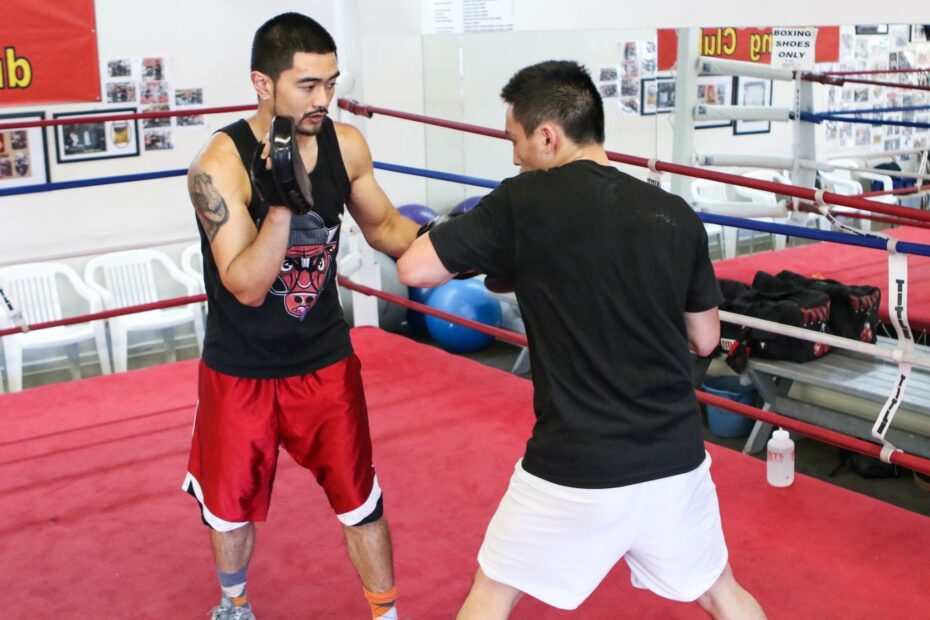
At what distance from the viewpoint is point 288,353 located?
180cm

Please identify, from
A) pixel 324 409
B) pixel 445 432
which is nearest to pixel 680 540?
pixel 324 409

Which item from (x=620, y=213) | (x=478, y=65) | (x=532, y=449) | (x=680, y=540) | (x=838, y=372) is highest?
(x=478, y=65)

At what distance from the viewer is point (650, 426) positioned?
141cm

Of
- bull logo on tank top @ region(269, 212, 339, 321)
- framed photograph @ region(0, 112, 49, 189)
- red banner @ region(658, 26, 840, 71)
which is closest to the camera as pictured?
bull logo on tank top @ region(269, 212, 339, 321)

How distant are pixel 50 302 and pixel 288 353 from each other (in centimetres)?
331

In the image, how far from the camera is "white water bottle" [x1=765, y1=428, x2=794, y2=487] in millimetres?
2326

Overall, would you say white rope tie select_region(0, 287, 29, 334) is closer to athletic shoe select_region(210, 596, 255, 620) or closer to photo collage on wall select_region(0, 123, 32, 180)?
athletic shoe select_region(210, 596, 255, 620)

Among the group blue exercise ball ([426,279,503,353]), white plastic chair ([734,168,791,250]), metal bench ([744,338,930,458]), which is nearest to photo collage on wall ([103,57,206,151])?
blue exercise ball ([426,279,503,353])

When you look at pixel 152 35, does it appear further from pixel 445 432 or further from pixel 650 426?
pixel 650 426

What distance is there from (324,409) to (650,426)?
62 centimetres

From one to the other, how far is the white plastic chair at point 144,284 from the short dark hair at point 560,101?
356 centimetres

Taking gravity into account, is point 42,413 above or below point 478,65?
below

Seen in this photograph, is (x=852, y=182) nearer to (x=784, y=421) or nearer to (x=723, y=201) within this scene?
(x=723, y=201)

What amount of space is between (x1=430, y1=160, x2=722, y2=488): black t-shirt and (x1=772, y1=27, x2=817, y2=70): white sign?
2.45 meters
